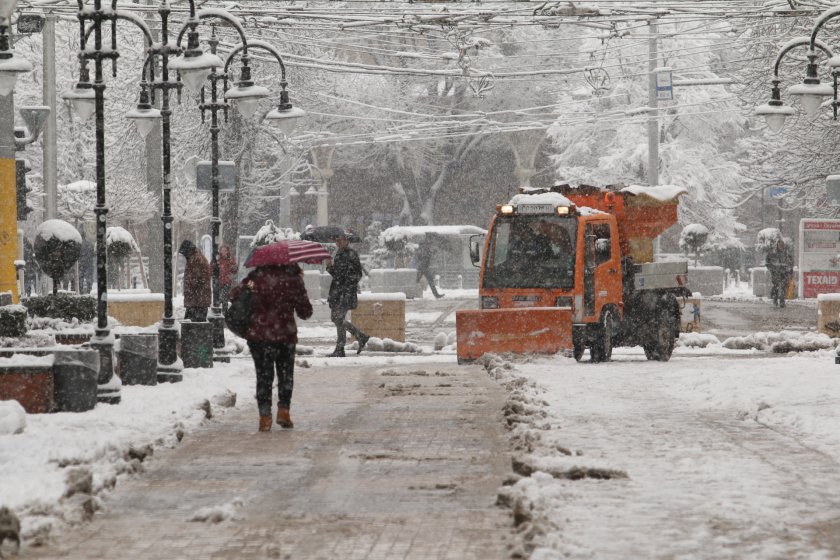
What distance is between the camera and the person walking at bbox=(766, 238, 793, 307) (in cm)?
4475

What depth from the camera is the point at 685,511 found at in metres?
8.74

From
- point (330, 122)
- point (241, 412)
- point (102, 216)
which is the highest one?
point (330, 122)

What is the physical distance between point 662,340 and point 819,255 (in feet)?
49.1

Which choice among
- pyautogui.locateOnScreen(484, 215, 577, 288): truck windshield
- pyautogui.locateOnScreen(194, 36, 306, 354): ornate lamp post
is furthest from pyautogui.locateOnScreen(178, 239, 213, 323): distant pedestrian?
pyautogui.locateOnScreen(484, 215, 577, 288): truck windshield

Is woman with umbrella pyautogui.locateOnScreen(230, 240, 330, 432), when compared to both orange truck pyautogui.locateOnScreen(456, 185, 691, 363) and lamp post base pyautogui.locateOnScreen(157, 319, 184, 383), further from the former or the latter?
orange truck pyautogui.locateOnScreen(456, 185, 691, 363)

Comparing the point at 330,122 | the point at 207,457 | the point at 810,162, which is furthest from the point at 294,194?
the point at 207,457

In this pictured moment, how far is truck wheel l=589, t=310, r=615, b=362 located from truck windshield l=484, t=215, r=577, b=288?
2.97 feet

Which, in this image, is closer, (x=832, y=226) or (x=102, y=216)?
(x=102, y=216)

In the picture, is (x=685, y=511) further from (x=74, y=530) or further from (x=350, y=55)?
(x=350, y=55)

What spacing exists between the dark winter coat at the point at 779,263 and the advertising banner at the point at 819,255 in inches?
242

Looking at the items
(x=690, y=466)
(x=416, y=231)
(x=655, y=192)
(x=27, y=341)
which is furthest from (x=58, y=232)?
(x=416, y=231)

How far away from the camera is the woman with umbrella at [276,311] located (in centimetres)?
1333

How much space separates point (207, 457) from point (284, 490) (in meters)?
1.89

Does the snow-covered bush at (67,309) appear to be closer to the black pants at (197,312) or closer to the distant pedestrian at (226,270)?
the black pants at (197,312)
